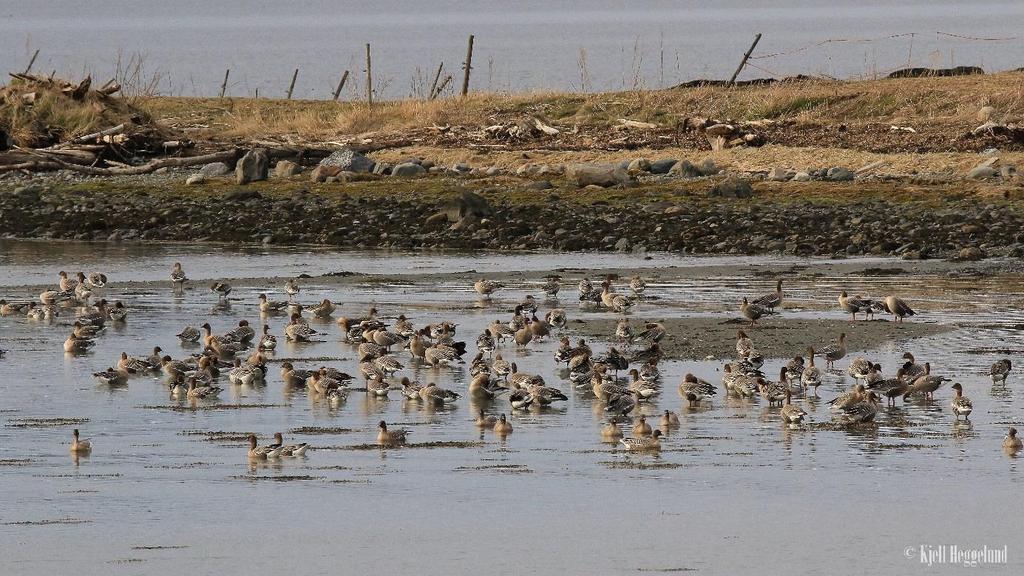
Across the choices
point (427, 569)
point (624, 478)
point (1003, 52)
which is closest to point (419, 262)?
point (624, 478)

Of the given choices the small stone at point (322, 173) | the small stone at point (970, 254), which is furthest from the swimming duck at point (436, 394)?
the small stone at point (322, 173)

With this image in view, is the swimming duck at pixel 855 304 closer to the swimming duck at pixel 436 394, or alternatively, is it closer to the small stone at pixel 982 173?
the swimming duck at pixel 436 394

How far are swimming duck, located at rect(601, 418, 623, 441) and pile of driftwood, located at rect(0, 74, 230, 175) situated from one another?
96.3 feet

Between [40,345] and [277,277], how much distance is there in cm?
742

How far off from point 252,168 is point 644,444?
88.8 ft

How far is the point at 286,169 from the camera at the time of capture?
40375mm

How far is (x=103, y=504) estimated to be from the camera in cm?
1231

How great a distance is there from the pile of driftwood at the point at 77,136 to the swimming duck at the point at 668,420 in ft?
95.9

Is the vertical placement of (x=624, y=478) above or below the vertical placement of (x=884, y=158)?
below

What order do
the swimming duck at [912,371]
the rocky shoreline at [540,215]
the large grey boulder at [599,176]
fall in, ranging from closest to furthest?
the swimming duck at [912,371]
the rocky shoreline at [540,215]
the large grey boulder at [599,176]

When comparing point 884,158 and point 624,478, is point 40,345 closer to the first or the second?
point 624,478

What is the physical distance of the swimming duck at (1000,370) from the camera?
1678 cm

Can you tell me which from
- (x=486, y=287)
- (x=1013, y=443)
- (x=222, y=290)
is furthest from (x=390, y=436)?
(x=222, y=290)

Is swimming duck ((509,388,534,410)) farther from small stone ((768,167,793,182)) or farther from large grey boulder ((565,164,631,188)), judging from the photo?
small stone ((768,167,793,182))
